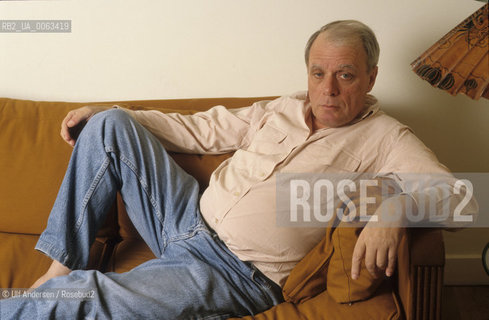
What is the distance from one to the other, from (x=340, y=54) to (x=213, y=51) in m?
0.70

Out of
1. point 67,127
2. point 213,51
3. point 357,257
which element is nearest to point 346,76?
point 357,257

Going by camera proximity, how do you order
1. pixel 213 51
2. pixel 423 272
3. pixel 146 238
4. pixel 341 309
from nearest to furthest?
pixel 423 272 → pixel 341 309 → pixel 146 238 → pixel 213 51

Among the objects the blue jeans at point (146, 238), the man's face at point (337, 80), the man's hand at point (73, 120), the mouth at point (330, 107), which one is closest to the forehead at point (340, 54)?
the man's face at point (337, 80)

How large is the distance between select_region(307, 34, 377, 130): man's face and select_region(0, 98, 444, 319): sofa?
0.41 meters

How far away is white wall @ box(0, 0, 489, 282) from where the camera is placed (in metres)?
2.03

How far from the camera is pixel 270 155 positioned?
1615 millimetres

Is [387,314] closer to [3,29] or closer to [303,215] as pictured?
[303,215]

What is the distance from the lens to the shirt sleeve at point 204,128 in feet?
5.76

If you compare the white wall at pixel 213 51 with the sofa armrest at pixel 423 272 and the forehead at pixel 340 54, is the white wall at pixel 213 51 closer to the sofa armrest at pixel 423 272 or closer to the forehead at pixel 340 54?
the forehead at pixel 340 54

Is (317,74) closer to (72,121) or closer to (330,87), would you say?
(330,87)

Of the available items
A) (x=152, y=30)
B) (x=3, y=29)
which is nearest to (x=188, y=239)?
(x=152, y=30)

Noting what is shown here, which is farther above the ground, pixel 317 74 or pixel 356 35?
pixel 356 35

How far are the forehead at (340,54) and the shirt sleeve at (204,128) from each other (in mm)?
323

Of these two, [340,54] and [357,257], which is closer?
[357,257]
